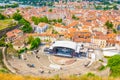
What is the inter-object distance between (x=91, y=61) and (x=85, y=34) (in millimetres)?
8083

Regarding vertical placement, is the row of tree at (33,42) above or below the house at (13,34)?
below

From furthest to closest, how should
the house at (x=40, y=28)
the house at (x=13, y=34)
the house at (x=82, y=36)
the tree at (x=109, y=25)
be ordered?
1. the tree at (x=109, y=25)
2. the house at (x=40, y=28)
3. the house at (x=82, y=36)
4. the house at (x=13, y=34)

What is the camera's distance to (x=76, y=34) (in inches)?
1099

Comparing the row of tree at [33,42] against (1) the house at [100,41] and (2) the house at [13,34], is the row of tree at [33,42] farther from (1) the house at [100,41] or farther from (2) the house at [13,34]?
(1) the house at [100,41]

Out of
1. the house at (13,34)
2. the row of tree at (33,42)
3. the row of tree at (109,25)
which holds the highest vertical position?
the house at (13,34)

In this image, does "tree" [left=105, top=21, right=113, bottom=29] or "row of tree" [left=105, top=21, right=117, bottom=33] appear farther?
"tree" [left=105, top=21, right=113, bottom=29]

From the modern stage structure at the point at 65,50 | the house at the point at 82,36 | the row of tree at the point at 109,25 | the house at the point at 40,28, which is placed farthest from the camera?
the row of tree at the point at 109,25

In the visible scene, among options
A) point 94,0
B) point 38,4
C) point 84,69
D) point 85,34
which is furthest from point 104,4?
point 84,69

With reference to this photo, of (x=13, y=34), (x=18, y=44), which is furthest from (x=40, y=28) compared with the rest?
(x=18, y=44)

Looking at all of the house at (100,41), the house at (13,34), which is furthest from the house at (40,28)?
the house at (100,41)

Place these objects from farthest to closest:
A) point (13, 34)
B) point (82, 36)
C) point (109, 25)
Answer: point (109, 25), point (82, 36), point (13, 34)

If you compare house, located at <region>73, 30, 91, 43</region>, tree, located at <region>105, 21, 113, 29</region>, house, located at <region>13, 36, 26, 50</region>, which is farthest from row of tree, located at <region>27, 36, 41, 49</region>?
tree, located at <region>105, 21, 113, 29</region>

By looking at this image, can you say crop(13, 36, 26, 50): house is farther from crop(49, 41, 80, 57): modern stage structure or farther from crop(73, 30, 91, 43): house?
crop(73, 30, 91, 43): house

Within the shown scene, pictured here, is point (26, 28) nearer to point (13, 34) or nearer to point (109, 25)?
point (13, 34)
